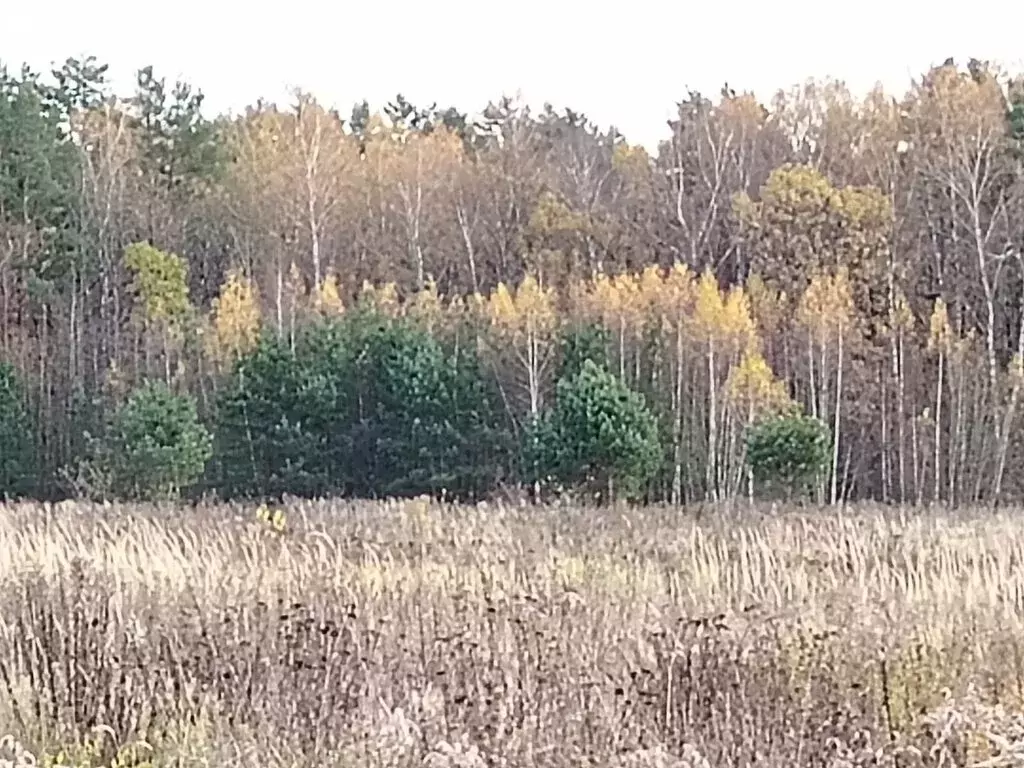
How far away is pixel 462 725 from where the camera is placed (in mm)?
4094

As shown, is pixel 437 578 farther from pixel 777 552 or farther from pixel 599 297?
pixel 599 297

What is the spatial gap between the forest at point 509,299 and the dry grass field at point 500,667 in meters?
17.6

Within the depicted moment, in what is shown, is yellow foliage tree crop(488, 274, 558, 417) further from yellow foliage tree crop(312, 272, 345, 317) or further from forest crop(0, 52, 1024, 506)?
yellow foliage tree crop(312, 272, 345, 317)

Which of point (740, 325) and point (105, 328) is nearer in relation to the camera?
point (740, 325)

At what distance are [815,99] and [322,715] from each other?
116 ft

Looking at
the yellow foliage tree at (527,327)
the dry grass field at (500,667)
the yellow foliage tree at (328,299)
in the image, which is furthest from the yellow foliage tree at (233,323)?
the dry grass field at (500,667)

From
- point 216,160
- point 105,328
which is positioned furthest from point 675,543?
point 216,160

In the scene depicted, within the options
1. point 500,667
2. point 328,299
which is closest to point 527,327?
point 328,299

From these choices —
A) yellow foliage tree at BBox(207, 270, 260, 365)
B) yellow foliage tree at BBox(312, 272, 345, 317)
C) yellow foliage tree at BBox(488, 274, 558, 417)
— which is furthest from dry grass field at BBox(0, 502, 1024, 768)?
yellow foliage tree at BBox(207, 270, 260, 365)

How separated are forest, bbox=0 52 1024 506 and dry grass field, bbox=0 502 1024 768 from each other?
17571 millimetres

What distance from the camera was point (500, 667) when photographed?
4.60m

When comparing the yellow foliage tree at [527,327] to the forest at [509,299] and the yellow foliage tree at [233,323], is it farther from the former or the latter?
the yellow foliage tree at [233,323]

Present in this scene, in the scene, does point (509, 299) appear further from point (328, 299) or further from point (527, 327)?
point (328, 299)

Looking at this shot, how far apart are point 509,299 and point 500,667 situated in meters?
26.3
